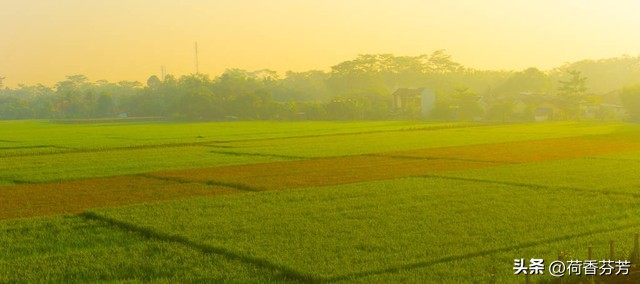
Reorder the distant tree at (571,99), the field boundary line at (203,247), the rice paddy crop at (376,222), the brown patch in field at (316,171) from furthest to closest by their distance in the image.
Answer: the distant tree at (571,99)
the brown patch in field at (316,171)
the rice paddy crop at (376,222)
the field boundary line at (203,247)

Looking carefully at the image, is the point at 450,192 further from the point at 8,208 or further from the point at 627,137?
the point at 627,137

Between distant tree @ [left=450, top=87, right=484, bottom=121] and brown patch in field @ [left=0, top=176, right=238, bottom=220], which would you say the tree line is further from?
brown patch in field @ [left=0, top=176, right=238, bottom=220]

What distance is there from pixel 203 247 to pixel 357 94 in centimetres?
11395

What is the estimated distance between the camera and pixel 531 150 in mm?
36406

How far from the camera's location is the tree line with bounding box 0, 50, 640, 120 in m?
92.6

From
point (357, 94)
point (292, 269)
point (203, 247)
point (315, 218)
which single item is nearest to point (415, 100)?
Answer: point (357, 94)

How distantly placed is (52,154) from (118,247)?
28.6 m

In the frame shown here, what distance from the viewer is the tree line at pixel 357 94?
92562 millimetres

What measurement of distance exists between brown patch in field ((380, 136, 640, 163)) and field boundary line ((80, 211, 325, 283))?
1874cm

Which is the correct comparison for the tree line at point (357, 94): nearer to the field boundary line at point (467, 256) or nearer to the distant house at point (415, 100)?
the distant house at point (415, 100)

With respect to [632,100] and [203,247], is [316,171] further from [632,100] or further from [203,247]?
[632,100]

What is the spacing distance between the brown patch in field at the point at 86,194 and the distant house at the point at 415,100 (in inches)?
3225

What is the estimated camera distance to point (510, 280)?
10.1 metres

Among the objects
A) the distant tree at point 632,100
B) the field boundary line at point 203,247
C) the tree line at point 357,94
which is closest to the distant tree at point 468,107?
the tree line at point 357,94
